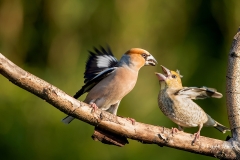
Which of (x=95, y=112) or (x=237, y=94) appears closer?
(x=95, y=112)

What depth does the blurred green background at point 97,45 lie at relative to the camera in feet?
21.1

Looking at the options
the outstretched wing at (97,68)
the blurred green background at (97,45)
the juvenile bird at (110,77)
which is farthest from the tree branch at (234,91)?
the blurred green background at (97,45)

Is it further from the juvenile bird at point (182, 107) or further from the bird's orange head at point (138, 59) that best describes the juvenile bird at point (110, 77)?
the juvenile bird at point (182, 107)

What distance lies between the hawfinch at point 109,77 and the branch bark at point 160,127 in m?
0.71

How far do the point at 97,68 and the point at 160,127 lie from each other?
1005 mm

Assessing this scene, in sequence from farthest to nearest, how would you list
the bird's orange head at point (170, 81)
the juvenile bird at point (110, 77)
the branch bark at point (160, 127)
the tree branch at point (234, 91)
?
the juvenile bird at point (110, 77)
the bird's orange head at point (170, 81)
the tree branch at point (234, 91)
the branch bark at point (160, 127)

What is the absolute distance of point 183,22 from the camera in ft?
23.3

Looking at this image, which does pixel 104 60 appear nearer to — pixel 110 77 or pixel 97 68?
pixel 97 68

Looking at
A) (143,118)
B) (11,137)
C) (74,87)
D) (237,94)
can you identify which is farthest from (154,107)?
(237,94)

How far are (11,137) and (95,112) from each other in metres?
3.02

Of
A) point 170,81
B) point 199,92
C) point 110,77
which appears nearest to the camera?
point 199,92

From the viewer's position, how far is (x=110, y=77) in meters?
4.57

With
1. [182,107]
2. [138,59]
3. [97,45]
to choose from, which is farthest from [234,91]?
[97,45]

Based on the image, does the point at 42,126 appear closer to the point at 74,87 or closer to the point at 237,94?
the point at 74,87
